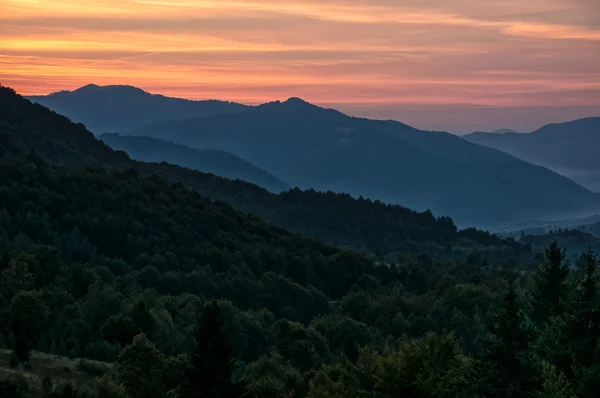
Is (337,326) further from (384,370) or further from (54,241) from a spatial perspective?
(384,370)

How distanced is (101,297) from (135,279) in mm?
34344

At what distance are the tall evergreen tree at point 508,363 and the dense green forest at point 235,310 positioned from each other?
54 millimetres

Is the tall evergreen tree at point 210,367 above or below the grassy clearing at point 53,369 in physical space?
above

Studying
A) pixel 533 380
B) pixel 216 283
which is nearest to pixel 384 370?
pixel 533 380

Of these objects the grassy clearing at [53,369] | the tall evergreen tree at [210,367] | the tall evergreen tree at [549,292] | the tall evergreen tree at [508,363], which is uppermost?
the tall evergreen tree at [549,292]

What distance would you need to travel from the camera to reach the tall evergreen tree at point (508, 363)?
35531mm

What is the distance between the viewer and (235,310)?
9600 cm

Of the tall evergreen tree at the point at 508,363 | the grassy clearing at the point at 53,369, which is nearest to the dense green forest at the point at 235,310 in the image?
the tall evergreen tree at the point at 508,363

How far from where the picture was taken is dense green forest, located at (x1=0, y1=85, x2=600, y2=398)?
3950 cm

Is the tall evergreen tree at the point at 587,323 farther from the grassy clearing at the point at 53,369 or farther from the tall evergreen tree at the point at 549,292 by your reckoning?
the grassy clearing at the point at 53,369

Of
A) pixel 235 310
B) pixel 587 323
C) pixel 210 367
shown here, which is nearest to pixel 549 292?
pixel 587 323

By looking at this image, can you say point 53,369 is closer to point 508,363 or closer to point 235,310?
point 508,363

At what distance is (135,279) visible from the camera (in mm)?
115250

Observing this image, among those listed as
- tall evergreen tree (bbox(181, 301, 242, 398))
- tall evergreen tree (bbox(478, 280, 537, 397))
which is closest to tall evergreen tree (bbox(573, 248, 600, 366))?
tall evergreen tree (bbox(478, 280, 537, 397))
